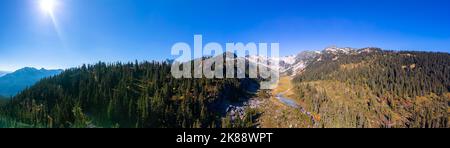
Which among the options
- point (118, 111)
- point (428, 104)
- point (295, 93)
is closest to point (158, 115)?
point (118, 111)

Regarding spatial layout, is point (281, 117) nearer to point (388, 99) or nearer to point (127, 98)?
point (127, 98)

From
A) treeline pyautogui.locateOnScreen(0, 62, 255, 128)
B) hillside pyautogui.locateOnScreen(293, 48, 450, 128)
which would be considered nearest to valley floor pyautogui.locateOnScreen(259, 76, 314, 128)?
hillside pyautogui.locateOnScreen(293, 48, 450, 128)

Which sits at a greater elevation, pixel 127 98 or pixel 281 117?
pixel 127 98

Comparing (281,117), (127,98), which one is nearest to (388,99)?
(281,117)

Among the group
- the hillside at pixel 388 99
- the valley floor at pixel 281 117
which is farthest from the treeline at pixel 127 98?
the hillside at pixel 388 99

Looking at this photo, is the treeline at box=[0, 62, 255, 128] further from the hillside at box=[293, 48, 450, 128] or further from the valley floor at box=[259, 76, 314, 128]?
the hillside at box=[293, 48, 450, 128]

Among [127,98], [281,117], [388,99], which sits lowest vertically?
[281,117]

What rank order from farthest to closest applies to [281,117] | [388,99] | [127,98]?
[388,99] → [281,117] → [127,98]

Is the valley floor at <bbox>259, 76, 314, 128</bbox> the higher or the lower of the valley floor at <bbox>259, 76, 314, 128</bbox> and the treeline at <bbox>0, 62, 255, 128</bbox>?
the lower

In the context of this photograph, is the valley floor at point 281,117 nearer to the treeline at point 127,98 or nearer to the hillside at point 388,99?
the hillside at point 388,99
